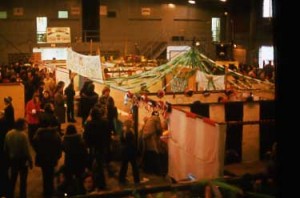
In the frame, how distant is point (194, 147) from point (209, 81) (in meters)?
5.46

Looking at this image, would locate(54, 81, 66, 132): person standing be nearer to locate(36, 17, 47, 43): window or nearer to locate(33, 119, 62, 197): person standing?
locate(33, 119, 62, 197): person standing

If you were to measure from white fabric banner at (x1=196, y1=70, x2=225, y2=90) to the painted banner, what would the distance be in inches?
893

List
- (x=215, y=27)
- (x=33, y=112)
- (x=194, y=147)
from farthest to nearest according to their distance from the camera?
(x=215, y=27), (x=33, y=112), (x=194, y=147)

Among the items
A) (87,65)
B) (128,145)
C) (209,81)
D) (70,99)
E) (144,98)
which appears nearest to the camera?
(128,145)

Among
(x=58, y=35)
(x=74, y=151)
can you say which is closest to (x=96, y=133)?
(x=74, y=151)

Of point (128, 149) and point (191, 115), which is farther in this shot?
point (128, 149)

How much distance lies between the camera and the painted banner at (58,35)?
35078mm

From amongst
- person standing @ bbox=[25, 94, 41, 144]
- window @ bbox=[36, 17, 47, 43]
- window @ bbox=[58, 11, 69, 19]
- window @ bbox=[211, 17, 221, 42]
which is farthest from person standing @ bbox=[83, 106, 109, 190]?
window @ bbox=[211, 17, 221, 42]

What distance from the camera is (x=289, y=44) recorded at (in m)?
1.49

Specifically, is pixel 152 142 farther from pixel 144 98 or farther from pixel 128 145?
pixel 144 98

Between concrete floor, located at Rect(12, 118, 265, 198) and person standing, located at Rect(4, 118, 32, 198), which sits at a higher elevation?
person standing, located at Rect(4, 118, 32, 198)

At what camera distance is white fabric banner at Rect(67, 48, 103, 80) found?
12691 mm

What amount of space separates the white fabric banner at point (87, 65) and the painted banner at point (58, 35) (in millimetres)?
20247

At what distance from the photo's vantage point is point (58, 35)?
3572 centimetres
